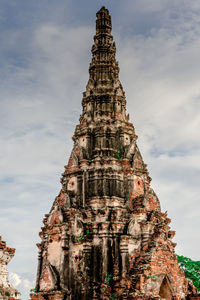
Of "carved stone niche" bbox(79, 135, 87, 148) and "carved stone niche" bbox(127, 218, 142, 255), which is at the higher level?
"carved stone niche" bbox(79, 135, 87, 148)

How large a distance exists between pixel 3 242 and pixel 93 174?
11746 mm

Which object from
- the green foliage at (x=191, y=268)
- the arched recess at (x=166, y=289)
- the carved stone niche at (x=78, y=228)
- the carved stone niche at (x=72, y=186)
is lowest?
the arched recess at (x=166, y=289)

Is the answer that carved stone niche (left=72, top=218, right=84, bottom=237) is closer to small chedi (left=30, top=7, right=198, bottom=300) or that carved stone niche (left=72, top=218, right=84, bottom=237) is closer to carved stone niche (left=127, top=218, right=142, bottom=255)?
small chedi (left=30, top=7, right=198, bottom=300)

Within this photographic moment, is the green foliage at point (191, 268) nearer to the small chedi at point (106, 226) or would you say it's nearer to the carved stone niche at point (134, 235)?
the small chedi at point (106, 226)

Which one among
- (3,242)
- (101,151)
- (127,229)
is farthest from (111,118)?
(3,242)

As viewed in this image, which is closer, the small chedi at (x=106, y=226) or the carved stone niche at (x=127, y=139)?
the small chedi at (x=106, y=226)

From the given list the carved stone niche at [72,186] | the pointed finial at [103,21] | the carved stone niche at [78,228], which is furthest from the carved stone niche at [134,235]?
the pointed finial at [103,21]

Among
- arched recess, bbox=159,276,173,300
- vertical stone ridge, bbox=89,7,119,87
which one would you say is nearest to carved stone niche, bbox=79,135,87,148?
vertical stone ridge, bbox=89,7,119,87

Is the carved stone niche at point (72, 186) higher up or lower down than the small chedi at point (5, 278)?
higher up

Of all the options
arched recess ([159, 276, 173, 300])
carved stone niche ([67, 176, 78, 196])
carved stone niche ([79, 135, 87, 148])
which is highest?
carved stone niche ([79, 135, 87, 148])

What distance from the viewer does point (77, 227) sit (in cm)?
1983

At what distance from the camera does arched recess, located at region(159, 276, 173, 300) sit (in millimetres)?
17891

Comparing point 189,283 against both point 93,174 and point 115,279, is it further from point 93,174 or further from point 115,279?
point 93,174

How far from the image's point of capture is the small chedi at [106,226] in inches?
702
